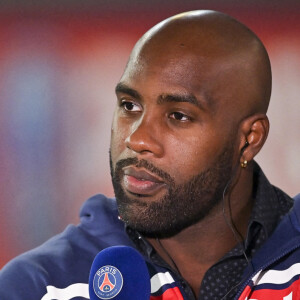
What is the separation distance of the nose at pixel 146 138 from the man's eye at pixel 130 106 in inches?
2.7

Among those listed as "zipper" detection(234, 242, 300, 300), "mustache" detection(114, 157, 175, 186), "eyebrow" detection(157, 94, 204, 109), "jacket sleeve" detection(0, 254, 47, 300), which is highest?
"eyebrow" detection(157, 94, 204, 109)

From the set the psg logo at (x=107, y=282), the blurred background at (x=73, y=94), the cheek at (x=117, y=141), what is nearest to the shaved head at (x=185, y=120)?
the cheek at (x=117, y=141)

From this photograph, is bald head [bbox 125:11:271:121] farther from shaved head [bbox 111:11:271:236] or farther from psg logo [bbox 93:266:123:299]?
psg logo [bbox 93:266:123:299]

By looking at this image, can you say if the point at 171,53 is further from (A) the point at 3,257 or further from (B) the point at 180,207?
(A) the point at 3,257

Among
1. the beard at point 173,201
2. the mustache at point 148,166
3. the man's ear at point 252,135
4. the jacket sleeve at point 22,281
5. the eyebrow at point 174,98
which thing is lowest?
the jacket sleeve at point 22,281

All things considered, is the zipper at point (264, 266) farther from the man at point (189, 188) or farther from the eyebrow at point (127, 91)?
the eyebrow at point (127, 91)

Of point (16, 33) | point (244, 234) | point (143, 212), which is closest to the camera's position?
point (143, 212)

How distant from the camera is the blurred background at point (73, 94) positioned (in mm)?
3988

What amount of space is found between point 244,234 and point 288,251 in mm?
162

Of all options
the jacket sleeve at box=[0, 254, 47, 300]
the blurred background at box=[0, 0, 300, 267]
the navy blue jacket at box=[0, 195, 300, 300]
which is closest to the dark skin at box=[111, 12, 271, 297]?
the navy blue jacket at box=[0, 195, 300, 300]

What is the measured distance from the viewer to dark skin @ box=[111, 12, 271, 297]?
204cm

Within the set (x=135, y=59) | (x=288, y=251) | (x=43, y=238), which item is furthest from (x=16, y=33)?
(x=288, y=251)

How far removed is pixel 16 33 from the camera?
4.15 metres

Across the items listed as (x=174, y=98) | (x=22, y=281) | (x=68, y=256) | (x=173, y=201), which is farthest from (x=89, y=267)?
(x=174, y=98)
